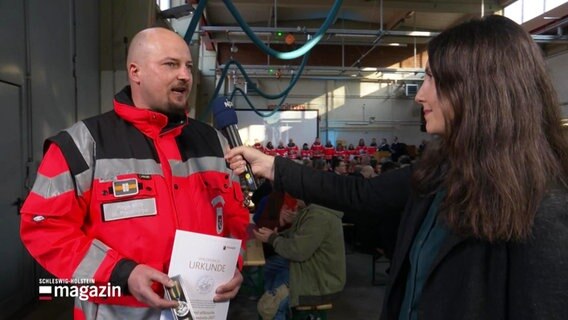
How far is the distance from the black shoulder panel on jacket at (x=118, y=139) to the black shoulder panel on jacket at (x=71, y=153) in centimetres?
6

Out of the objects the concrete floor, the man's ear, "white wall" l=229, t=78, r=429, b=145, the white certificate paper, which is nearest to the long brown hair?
the white certificate paper

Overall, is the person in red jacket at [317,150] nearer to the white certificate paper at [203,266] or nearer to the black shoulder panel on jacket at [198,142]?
the black shoulder panel on jacket at [198,142]

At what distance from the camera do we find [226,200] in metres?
1.57

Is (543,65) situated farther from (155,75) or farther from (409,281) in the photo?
(155,75)

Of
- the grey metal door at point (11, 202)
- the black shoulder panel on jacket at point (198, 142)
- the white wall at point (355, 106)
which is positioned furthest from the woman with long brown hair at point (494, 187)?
the white wall at point (355, 106)

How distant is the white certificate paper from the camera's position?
116cm

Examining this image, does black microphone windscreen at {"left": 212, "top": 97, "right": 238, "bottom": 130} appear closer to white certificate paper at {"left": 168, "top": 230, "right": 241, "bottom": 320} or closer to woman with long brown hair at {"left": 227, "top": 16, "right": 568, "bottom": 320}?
white certificate paper at {"left": 168, "top": 230, "right": 241, "bottom": 320}

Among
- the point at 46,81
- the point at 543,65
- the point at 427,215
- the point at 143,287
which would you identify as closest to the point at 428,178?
the point at 427,215

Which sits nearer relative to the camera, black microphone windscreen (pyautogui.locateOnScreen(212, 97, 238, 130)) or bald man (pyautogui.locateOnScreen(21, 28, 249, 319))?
bald man (pyautogui.locateOnScreen(21, 28, 249, 319))

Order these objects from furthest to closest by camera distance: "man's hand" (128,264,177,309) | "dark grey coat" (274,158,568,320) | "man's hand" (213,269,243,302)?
"man's hand" (213,269,243,302)
"man's hand" (128,264,177,309)
"dark grey coat" (274,158,568,320)

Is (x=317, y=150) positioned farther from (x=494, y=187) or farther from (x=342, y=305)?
(x=494, y=187)

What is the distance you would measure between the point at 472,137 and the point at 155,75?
3.33 feet

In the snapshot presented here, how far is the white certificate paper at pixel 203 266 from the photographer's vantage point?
1160 mm

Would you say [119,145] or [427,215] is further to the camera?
[119,145]
